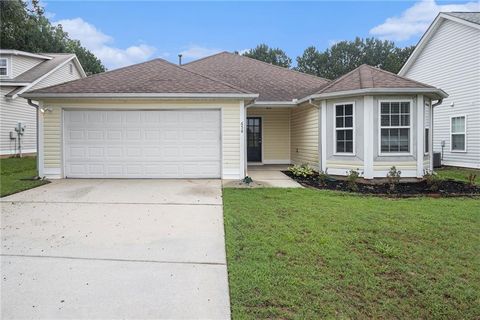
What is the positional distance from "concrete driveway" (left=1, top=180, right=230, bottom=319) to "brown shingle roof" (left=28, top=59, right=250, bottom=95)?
12.7 feet

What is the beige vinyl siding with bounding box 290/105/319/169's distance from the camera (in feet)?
39.9

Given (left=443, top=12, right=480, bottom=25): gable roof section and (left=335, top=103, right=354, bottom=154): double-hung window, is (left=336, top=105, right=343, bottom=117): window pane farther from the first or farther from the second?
(left=443, top=12, right=480, bottom=25): gable roof section

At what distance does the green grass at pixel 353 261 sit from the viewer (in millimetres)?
3080

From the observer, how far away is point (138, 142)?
35.3 feet

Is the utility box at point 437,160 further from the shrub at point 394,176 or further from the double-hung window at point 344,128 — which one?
the double-hung window at point 344,128

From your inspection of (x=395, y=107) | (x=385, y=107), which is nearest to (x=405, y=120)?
(x=395, y=107)

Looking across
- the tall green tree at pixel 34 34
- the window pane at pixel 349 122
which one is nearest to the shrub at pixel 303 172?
the window pane at pixel 349 122

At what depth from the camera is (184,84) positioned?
10930mm

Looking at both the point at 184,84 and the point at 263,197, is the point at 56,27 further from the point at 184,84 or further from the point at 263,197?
the point at 263,197

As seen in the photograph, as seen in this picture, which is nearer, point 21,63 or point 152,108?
point 152,108

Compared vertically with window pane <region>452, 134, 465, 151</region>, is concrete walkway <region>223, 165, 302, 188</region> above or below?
below

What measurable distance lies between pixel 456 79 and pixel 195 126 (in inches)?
464

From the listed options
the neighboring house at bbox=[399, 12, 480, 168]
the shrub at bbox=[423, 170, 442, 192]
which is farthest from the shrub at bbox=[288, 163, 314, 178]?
the neighboring house at bbox=[399, 12, 480, 168]

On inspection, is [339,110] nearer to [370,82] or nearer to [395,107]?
[370,82]
